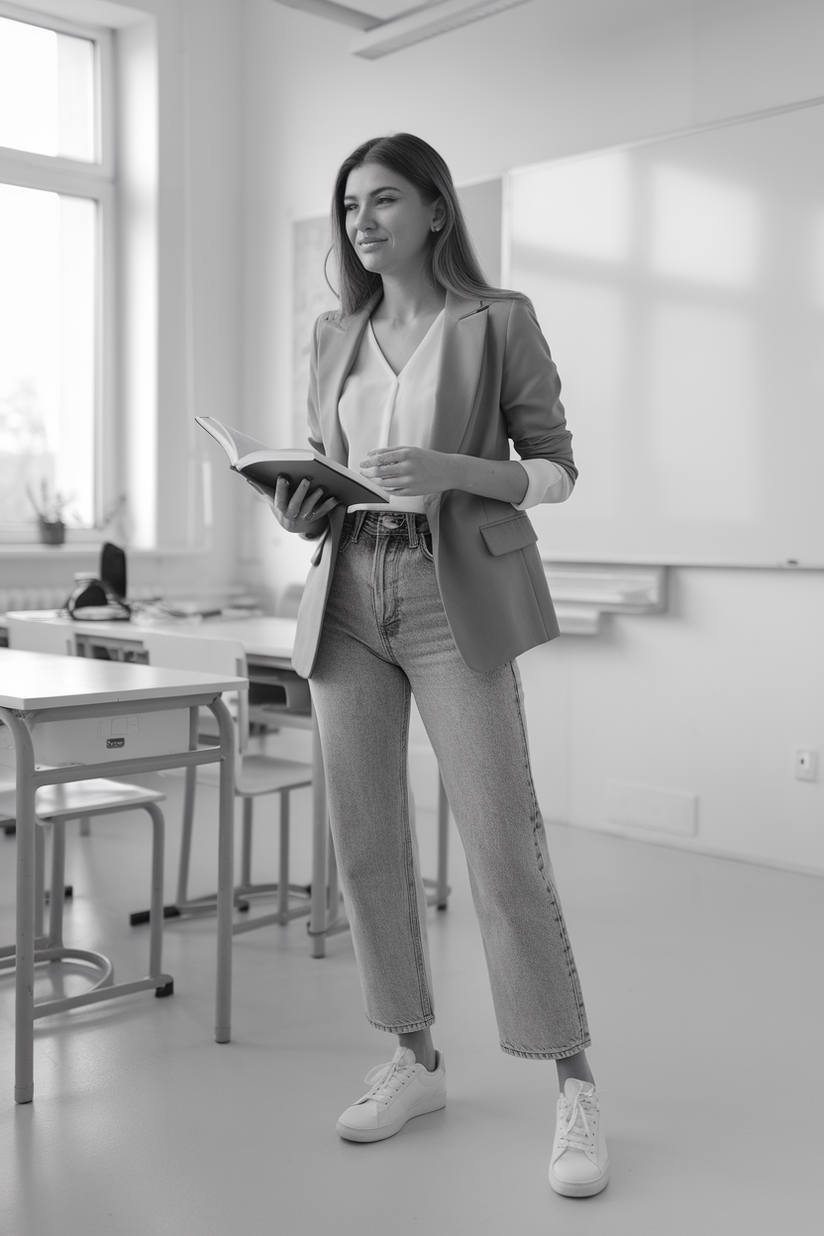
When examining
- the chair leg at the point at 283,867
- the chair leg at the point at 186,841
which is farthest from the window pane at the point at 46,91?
the chair leg at the point at 283,867

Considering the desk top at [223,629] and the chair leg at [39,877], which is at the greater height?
the desk top at [223,629]

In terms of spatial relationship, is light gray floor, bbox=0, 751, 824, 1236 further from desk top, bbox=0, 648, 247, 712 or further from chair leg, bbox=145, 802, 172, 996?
desk top, bbox=0, 648, 247, 712

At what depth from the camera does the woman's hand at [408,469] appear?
164cm

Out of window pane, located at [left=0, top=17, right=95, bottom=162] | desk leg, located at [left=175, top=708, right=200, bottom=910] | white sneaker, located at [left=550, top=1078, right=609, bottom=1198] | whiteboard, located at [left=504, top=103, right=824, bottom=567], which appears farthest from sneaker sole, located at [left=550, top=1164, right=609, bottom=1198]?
window pane, located at [left=0, top=17, right=95, bottom=162]

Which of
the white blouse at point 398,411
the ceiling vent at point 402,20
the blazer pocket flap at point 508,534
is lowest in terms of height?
the blazer pocket flap at point 508,534

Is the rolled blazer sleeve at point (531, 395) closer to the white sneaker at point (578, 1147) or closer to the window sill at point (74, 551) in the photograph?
the white sneaker at point (578, 1147)

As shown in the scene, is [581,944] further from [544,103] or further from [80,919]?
[544,103]

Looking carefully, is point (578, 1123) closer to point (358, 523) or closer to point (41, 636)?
point (358, 523)

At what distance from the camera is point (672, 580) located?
13.4 feet

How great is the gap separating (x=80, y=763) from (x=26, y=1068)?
0.51m

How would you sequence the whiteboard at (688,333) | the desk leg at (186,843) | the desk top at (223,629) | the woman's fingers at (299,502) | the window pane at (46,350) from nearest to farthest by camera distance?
the woman's fingers at (299,502)
the desk top at (223,629)
the desk leg at (186,843)
the whiteboard at (688,333)
the window pane at (46,350)

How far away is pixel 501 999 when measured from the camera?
1.86 meters

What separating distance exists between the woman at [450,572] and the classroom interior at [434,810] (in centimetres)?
29

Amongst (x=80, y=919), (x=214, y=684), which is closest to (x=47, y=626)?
(x=80, y=919)
